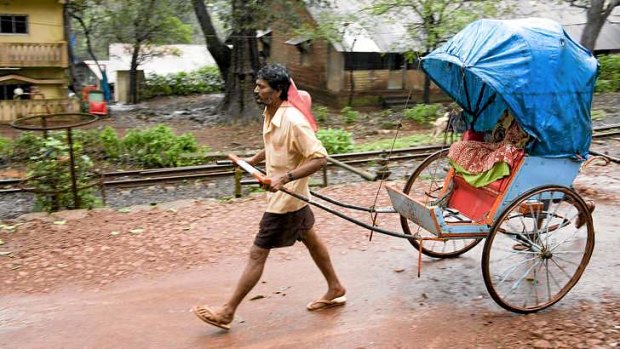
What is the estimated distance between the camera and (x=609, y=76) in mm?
28281

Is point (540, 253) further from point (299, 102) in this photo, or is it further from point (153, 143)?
point (153, 143)

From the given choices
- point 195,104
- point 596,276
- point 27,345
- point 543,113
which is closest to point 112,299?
point 27,345

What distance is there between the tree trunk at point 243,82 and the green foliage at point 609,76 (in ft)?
48.5

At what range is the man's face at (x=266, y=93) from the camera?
4.49m

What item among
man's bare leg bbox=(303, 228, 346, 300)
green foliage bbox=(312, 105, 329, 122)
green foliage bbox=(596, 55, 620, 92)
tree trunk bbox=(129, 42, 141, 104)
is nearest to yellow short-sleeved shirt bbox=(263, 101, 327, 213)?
man's bare leg bbox=(303, 228, 346, 300)

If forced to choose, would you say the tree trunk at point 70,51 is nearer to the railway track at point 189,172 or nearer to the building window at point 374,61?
the building window at point 374,61

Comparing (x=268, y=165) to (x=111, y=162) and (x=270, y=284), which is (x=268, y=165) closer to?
(x=270, y=284)

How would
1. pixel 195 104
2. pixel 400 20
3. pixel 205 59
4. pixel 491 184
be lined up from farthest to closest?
1. pixel 205 59
2. pixel 195 104
3. pixel 400 20
4. pixel 491 184

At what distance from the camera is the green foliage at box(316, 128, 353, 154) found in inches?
582

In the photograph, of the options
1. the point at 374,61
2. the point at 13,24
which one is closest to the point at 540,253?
the point at 374,61

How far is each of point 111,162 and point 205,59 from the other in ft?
84.9

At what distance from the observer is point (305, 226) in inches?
190

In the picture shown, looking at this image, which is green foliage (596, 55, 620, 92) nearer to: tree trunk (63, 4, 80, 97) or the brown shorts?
tree trunk (63, 4, 80, 97)

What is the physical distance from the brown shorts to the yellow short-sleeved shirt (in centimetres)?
6
